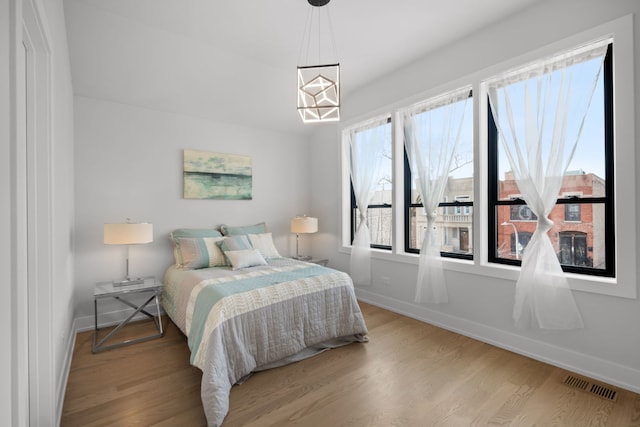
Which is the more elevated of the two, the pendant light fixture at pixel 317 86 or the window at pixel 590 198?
the pendant light fixture at pixel 317 86

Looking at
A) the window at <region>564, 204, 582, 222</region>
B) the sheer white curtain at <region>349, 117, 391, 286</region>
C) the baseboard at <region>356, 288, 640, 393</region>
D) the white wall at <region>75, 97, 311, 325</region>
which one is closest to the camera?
the baseboard at <region>356, 288, 640, 393</region>

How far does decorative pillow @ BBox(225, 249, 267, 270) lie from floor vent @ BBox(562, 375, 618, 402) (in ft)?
9.54

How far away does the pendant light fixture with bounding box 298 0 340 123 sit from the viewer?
2113mm

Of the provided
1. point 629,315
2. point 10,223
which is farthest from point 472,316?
point 10,223

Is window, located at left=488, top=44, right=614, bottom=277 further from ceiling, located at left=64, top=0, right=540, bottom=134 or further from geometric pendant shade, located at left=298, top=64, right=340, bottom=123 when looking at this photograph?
geometric pendant shade, located at left=298, top=64, right=340, bottom=123

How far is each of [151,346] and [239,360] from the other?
1.25 metres

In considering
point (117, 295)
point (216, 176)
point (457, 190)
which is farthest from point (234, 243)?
point (457, 190)

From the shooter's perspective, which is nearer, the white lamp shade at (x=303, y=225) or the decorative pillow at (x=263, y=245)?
the decorative pillow at (x=263, y=245)

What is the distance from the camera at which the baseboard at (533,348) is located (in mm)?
2148

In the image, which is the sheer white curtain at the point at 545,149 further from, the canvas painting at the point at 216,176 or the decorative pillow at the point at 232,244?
the canvas painting at the point at 216,176

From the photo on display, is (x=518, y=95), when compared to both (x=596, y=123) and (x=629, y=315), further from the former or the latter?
(x=629, y=315)

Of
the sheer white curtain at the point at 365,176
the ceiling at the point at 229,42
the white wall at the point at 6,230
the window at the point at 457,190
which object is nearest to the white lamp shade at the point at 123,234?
the ceiling at the point at 229,42

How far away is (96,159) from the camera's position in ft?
10.9

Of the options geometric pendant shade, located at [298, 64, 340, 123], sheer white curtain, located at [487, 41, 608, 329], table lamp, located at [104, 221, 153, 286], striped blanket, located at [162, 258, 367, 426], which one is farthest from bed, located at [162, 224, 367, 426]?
sheer white curtain, located at [487, 41, 608, 329]
